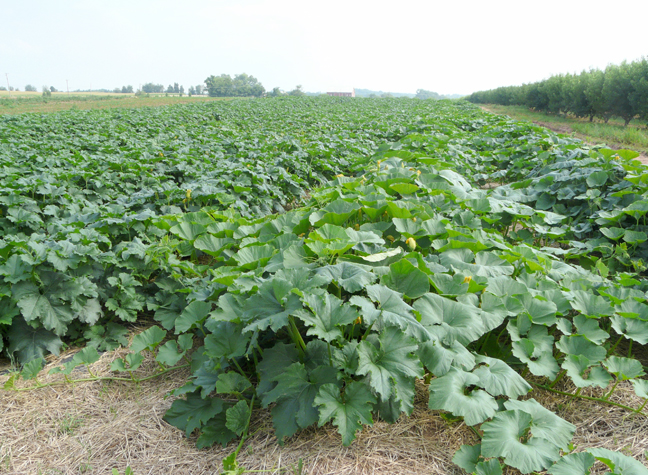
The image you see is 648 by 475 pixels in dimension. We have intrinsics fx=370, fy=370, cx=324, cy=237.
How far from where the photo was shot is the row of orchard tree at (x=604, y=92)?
20.3 meters

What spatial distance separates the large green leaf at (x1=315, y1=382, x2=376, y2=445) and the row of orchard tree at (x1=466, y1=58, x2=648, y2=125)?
25.5 metres

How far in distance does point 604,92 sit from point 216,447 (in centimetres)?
2867

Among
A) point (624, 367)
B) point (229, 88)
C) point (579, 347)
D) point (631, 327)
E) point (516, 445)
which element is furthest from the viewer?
point (229, 88)

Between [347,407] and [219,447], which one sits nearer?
[347,407]

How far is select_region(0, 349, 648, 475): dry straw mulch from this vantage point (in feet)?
5.60

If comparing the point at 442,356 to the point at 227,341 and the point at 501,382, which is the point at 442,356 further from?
the point at 227,341

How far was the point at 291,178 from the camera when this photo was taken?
604 cm

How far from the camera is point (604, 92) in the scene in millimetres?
22344

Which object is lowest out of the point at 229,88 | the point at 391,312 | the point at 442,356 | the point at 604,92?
the point at 442,356

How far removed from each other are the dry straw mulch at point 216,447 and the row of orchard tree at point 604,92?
2455 centimetres

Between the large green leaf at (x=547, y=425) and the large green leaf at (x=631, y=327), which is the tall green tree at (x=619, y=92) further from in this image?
the large green leaf at (x=547, y=425)

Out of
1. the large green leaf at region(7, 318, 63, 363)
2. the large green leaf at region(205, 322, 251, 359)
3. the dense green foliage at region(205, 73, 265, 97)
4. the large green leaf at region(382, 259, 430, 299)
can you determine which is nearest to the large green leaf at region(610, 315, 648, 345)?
the large green leaf at region(382, 259, 430, 299)

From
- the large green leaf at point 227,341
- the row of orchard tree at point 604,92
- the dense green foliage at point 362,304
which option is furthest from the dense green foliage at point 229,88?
the large green leaf at point 227,341

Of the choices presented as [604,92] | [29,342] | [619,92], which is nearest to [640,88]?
[619,92]
